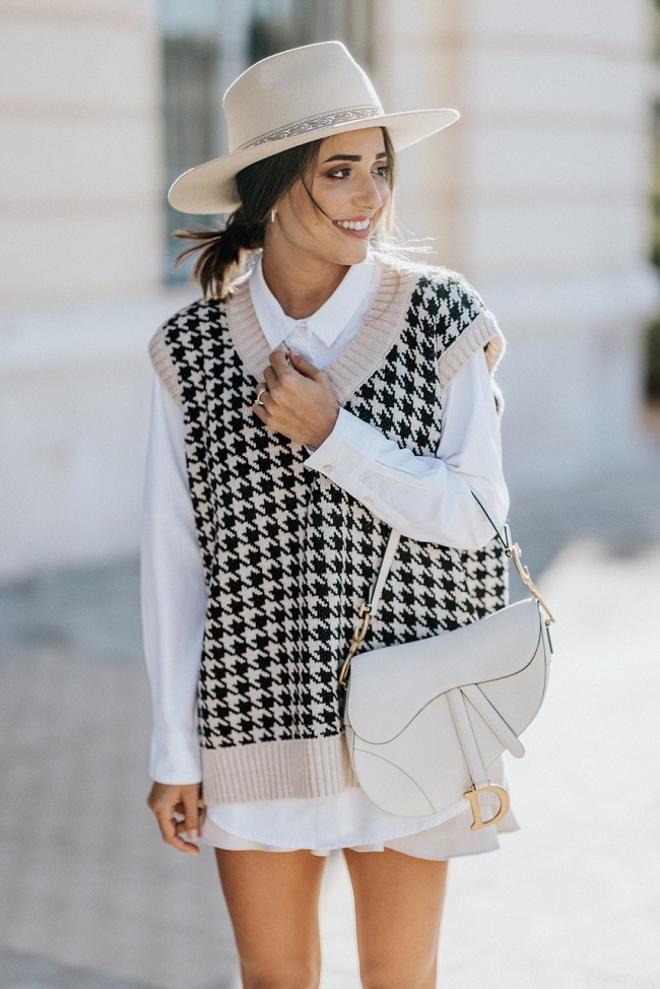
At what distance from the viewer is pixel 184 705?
2480 millimetres

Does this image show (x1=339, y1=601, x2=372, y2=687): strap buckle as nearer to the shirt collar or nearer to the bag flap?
the bag flap

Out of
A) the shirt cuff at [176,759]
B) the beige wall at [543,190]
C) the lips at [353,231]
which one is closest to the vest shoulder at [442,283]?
the lips at [353,231]

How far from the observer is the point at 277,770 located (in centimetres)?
239

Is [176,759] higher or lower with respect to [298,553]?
lower

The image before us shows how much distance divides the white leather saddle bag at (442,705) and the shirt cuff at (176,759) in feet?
0.97

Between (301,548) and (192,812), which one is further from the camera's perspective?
(192,812)

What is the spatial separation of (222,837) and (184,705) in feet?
0.73

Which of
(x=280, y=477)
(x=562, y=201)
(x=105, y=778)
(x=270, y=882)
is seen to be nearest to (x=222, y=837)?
(x=270, y=882)

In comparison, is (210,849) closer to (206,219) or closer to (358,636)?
(358,636)

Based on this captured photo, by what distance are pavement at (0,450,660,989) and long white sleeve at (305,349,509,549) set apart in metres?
1.62

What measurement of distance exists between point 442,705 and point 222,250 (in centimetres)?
90

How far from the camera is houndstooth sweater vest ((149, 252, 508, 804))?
2.32 meters

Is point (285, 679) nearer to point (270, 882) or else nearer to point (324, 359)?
point (270, 882)

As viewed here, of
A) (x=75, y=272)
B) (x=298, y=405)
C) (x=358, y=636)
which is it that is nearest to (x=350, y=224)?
(x=298, y=405)
